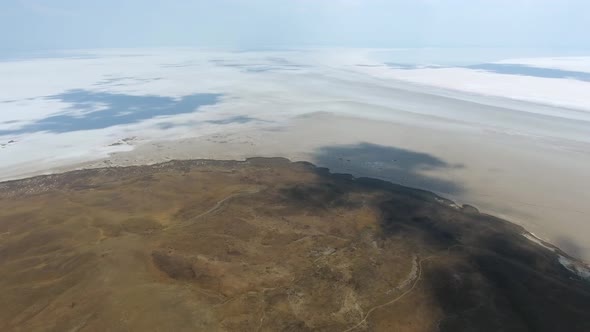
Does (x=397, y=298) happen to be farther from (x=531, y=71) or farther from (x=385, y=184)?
(x=531, y=71)

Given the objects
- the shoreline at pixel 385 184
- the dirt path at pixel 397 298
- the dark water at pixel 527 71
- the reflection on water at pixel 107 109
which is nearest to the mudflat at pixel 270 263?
the dirt path at pixel 397 298

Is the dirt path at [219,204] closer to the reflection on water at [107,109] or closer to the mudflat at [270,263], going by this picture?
the mudflat at [270,263]

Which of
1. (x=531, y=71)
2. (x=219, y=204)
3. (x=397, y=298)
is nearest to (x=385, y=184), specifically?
(x=219, y=204)

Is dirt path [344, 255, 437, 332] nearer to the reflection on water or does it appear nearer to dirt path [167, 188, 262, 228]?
dirt path [167, 188, 262, 228]

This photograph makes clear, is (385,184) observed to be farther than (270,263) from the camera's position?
Yes

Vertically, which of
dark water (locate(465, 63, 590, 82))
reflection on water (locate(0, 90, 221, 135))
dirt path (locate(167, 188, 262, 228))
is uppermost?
reflection on water (locate(0, 90, 221, 135))

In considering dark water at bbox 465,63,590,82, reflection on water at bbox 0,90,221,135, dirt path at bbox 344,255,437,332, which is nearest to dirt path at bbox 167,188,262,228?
dirt path at bbox 344,255,437,332
